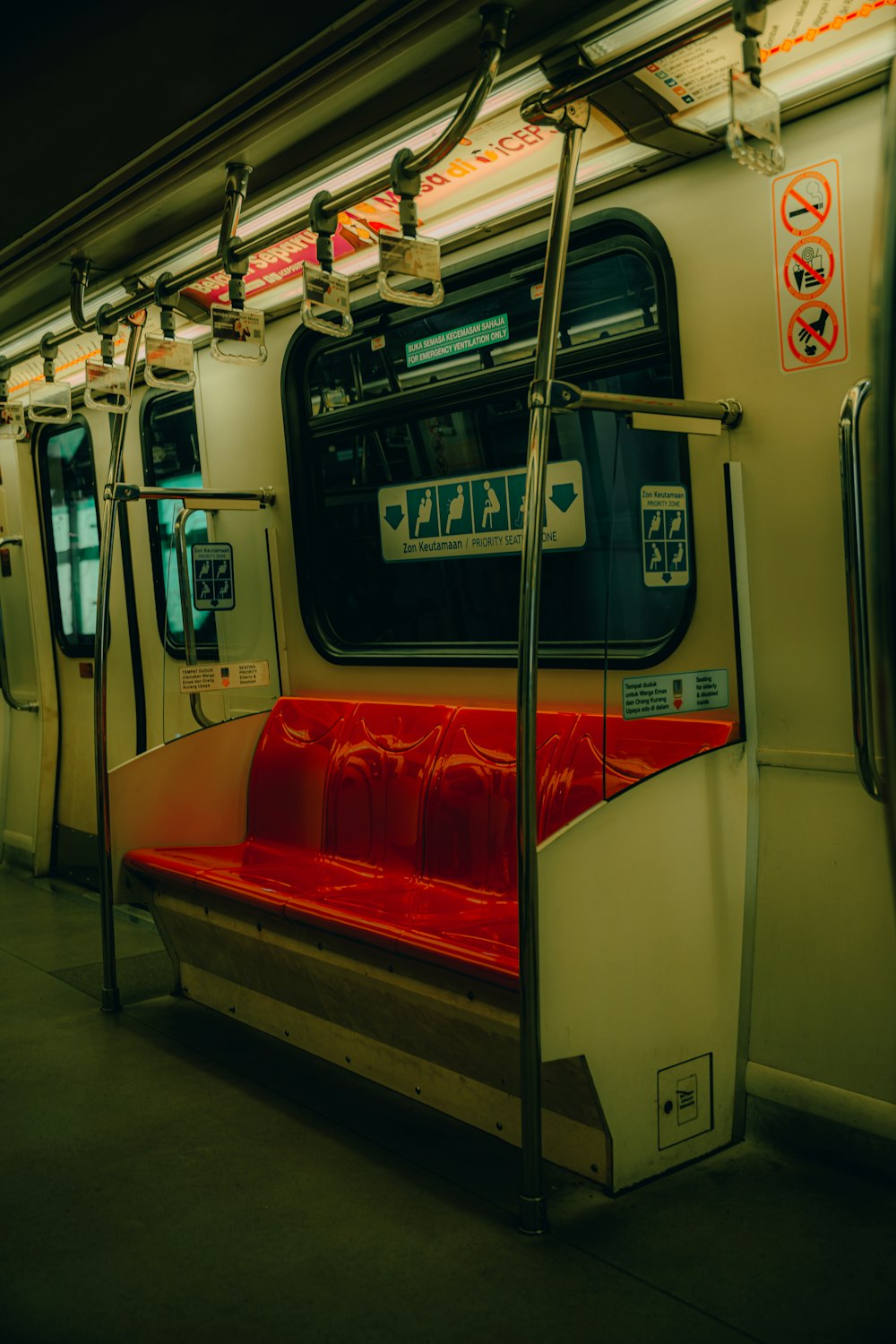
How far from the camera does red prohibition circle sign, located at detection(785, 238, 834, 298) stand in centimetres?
290

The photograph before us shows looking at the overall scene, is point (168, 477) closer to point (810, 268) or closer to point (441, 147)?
point (441, 147)

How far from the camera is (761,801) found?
3.13 meters

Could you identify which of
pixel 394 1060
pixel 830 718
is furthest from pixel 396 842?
pixel 830 718

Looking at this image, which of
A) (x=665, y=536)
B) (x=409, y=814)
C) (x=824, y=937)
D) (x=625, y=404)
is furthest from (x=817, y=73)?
(x=409, y=814)

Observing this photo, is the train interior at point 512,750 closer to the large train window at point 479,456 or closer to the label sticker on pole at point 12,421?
the large train window at point 479,456

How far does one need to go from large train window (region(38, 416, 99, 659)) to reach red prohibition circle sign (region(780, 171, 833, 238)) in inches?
178

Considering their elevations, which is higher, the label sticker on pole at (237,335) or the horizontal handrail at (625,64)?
the horizontal handrail at (625,64)

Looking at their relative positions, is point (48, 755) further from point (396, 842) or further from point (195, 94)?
point (195, 94)

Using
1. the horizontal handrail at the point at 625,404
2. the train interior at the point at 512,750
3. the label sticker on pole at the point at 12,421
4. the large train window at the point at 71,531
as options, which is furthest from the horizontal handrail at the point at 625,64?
the large train window at the point at 71,531

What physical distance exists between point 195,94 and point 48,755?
15.6 ft

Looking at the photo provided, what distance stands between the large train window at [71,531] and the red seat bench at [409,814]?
8.37 ft

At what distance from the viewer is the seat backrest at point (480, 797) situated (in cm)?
354

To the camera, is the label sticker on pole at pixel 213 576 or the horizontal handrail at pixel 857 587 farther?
the label sticker on pole at pixel 213 576

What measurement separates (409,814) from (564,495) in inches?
45.4
